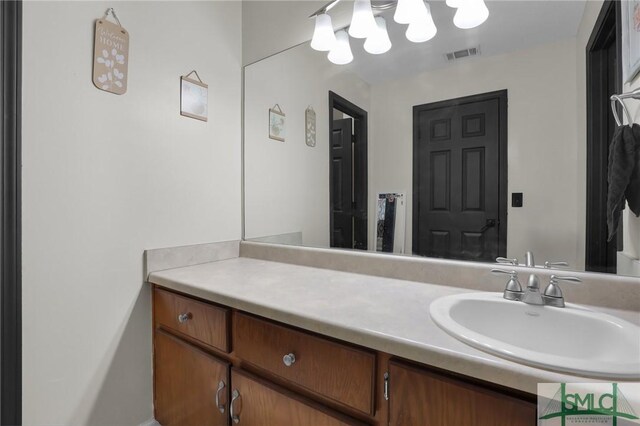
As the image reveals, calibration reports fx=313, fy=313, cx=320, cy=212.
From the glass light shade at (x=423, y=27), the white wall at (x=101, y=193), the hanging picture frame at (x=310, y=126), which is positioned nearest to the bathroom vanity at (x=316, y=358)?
the white wall at (x=101, y=193)

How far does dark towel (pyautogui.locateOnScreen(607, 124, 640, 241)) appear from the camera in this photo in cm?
90

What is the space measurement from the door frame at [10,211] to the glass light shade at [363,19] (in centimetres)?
124

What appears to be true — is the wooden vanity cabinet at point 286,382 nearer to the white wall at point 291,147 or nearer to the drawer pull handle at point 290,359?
the drawer pull handle at point 290,359

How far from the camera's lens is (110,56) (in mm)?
1256

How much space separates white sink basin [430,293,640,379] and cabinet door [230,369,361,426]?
0.39 metres

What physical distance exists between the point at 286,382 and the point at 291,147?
1202 mm

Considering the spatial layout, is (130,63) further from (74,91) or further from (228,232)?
(228,232)

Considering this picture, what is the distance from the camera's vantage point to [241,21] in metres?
1.84

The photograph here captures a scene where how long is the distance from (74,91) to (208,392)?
48.3 inches

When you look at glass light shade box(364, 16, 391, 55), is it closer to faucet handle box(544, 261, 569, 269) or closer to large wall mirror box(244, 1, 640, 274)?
large wall mirror box(244, 1, 640, 274)

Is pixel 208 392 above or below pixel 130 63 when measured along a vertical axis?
below

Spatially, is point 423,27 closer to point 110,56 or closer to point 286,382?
point 110,56

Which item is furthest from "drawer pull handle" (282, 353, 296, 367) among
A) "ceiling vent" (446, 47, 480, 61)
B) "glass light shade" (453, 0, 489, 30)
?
"glass light shade" (453, 0, 489, 30)

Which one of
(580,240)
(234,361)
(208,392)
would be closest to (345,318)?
(234,361)
